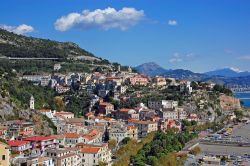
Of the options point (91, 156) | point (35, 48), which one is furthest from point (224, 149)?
point (35, 48)

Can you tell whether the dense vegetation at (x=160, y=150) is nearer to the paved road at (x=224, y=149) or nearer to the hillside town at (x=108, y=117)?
the hillside town at (x=108, y=117)

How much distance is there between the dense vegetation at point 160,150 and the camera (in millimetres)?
35844

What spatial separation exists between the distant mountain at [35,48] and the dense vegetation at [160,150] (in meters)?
42.5

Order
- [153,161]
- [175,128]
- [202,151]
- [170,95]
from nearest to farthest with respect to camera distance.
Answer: [153,161]
[202,151]
[175,128]
[170,95]

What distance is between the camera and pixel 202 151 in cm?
4684

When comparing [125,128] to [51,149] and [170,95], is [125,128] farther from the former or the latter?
[170,95]

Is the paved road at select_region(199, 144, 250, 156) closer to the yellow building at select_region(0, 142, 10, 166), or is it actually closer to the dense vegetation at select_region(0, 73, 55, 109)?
the dense vegetation at select_region(0, 73, 55, 109)

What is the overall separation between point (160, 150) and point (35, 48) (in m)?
56.6

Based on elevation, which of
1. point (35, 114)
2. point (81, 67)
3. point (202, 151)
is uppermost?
point (81, 67)

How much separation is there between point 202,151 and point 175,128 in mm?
8800

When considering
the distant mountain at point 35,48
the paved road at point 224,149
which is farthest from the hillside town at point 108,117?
the distant mountain at point 35,48

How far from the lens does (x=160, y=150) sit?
3919cm

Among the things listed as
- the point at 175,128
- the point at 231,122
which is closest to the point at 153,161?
the point at 175,128

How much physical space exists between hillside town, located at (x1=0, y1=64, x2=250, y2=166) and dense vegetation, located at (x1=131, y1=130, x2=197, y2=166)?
0.91 meters
